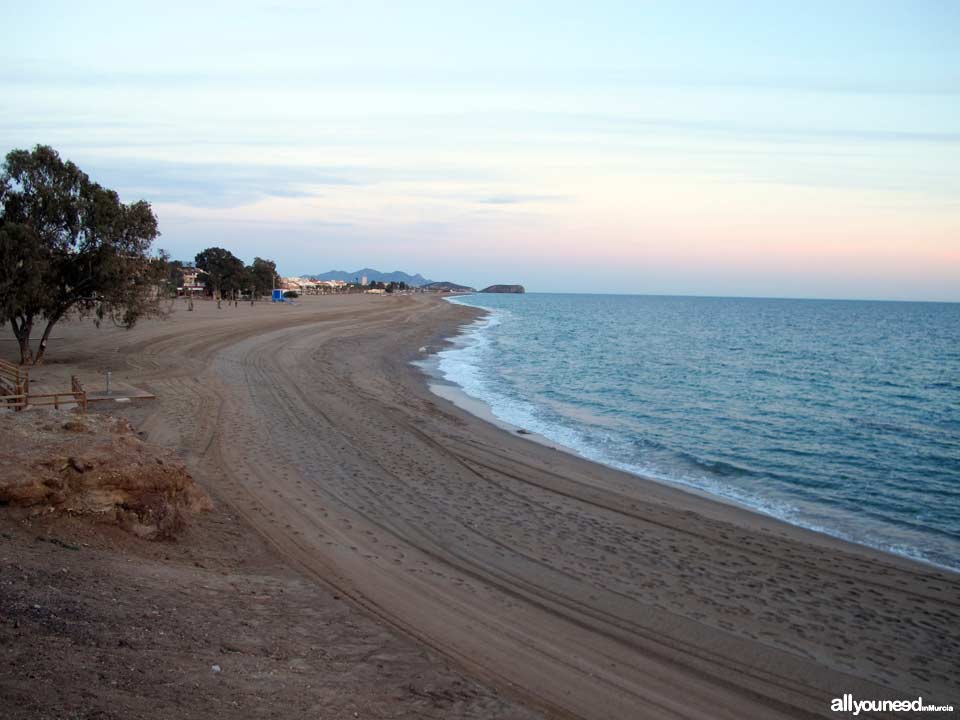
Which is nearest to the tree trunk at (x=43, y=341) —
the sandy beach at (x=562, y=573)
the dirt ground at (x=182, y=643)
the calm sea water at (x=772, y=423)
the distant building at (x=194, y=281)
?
the sandy beach at (x=562, y=573)

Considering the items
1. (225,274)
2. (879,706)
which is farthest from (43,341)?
(225,274)

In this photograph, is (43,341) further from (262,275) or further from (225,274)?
(262,275)

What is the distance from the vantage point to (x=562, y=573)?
391 inches

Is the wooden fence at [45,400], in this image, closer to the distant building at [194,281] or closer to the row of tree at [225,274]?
the row of tree at [225,274]

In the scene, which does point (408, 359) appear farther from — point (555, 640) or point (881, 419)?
point (555, 640)

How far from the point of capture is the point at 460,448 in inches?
691

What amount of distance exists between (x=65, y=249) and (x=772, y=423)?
24534mm

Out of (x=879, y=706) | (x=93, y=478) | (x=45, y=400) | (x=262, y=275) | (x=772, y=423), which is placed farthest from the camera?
(x=262, y=275)

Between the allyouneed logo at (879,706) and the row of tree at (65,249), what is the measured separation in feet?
80.0

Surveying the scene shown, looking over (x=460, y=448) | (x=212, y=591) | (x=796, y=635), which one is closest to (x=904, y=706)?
(x=796, y=635)

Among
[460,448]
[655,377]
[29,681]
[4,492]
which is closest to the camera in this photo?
[29,681]

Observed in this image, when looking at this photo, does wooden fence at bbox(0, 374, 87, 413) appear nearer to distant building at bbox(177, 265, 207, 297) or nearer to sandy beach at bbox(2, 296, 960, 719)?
sandy beach at bbox(2, 296, 960, 719)

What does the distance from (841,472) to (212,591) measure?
15279 millimetres

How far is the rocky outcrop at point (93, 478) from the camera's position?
8.62m
